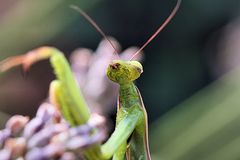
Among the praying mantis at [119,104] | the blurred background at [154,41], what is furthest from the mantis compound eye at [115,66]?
the blurred background at [154,41]

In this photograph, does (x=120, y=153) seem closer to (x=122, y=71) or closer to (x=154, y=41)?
(x=122, y=71)

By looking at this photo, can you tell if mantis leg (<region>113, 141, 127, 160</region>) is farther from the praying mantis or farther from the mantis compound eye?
the mantis compound eye

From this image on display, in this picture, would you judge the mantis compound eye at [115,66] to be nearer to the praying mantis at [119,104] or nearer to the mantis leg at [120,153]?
the praying mantis at [119,104]

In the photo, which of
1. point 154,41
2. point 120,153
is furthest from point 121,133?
point 154,41

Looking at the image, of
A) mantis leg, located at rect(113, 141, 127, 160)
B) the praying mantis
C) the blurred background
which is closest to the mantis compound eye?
the praying mantis

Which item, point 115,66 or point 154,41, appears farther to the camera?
point 154,41

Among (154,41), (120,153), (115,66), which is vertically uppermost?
(154,41)

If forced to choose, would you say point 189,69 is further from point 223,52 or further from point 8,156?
point 8,156

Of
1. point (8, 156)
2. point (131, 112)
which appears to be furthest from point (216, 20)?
point (8, 156)
